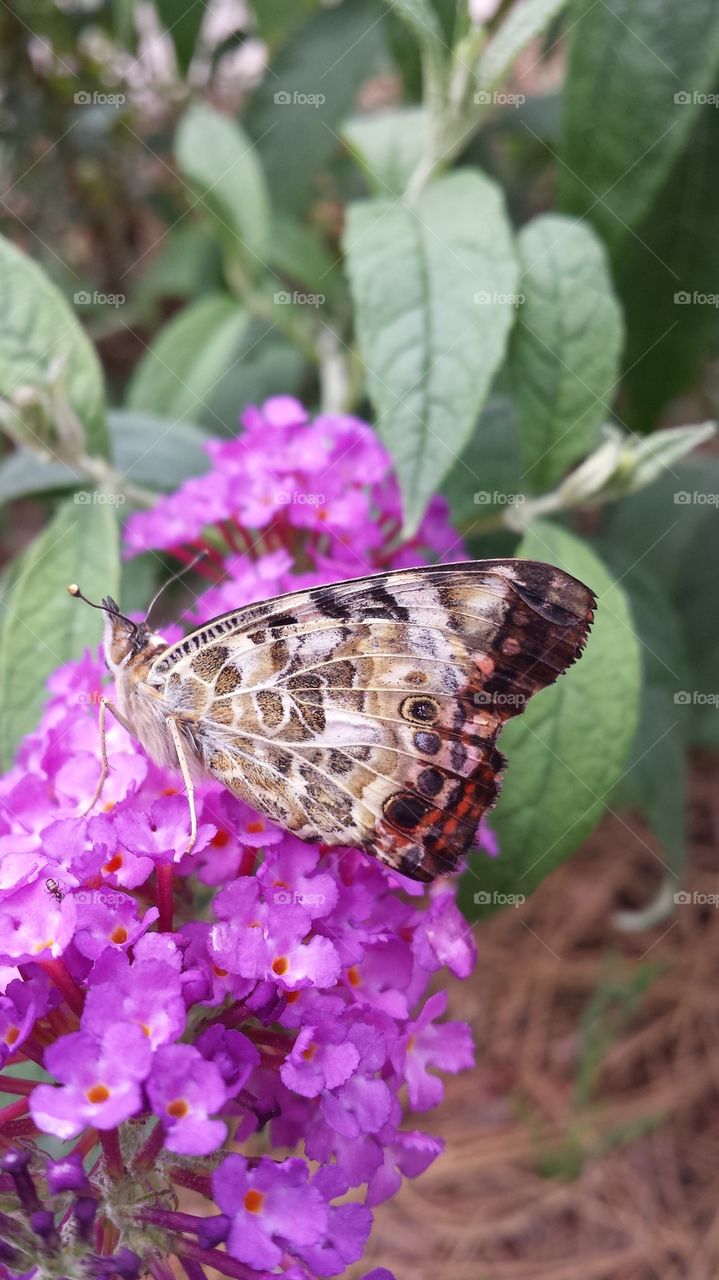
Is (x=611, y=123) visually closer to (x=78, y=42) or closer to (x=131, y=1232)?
(x=78, y=42)

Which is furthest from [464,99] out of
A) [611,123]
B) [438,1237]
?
[438,1237]

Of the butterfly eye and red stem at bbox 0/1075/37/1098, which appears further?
the butterfly eye

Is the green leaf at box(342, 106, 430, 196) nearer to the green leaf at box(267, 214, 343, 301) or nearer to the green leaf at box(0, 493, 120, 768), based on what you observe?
the green leaf at box(267, 214, 343, 301)

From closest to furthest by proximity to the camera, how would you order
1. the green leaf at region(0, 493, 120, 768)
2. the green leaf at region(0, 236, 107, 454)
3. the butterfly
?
the butterfly < the green leaf at region(0, 493, 120, 768) < the green leaf at region(0, 236, 107, 454)

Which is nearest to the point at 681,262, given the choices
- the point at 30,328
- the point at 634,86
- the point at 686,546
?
the point at 634,86

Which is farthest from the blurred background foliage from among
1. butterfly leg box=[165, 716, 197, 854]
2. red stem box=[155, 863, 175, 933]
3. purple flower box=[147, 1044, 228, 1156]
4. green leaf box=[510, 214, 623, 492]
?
purple flower box=[147, 1044, 228, 1156]

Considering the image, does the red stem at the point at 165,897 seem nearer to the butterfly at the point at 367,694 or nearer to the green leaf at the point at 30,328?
the butterfly at the point at 367,694

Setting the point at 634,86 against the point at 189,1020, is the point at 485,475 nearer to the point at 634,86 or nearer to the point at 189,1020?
the point at 634,86

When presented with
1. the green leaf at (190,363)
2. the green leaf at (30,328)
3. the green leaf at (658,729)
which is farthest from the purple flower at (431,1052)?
the green leaf at (190,363)
